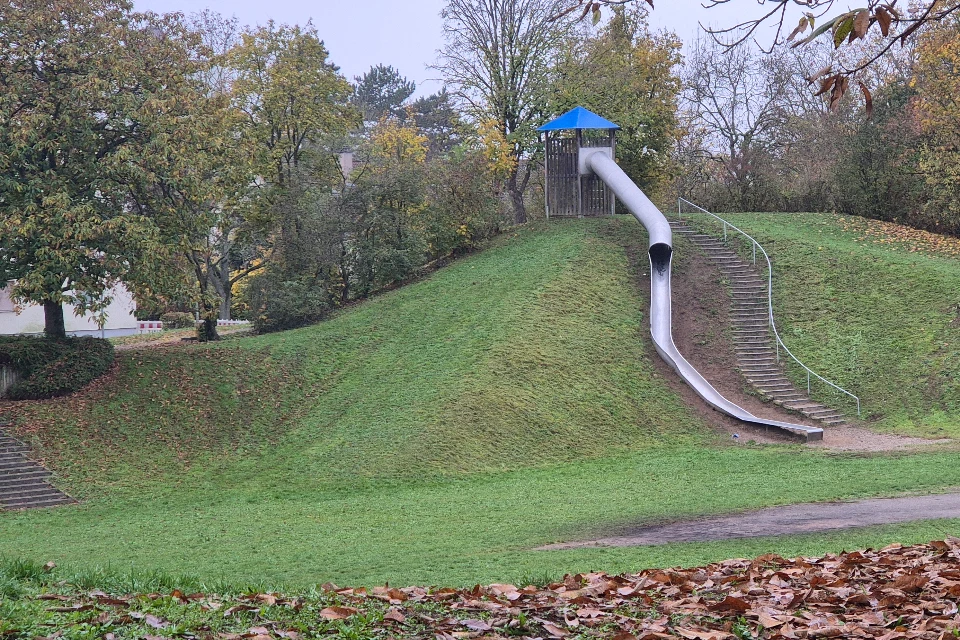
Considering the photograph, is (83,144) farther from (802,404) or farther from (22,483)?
(802,404)

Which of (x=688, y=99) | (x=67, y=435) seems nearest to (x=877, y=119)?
(x=688, y=99)

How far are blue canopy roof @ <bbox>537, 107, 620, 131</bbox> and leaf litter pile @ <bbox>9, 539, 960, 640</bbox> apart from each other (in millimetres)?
29810

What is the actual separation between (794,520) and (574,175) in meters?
24.6

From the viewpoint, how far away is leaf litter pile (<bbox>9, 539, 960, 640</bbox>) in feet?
20.9

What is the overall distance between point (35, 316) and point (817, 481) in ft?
116

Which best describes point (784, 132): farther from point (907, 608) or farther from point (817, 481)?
point (907, 608)

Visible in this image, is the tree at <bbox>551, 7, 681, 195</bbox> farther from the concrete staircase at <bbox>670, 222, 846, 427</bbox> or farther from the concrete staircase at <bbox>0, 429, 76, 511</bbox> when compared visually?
the concrete staircase at <bbox>0, 429, 76, 511</bbox>

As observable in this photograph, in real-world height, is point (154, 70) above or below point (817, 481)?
above

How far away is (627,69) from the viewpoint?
40.1 meters

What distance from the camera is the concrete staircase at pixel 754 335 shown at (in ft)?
85.6

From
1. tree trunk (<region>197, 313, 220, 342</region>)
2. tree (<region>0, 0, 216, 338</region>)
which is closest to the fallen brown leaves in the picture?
tree trunk (<region>197, 313, 220, 342</region>)

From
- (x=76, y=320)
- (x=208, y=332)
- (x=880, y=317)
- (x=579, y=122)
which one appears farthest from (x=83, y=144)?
(x=880, y=317)

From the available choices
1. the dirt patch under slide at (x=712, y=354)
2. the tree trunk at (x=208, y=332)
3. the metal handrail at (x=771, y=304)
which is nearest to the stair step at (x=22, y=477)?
the tree trunk at (x=208, y=332)

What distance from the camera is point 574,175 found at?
37.8m
